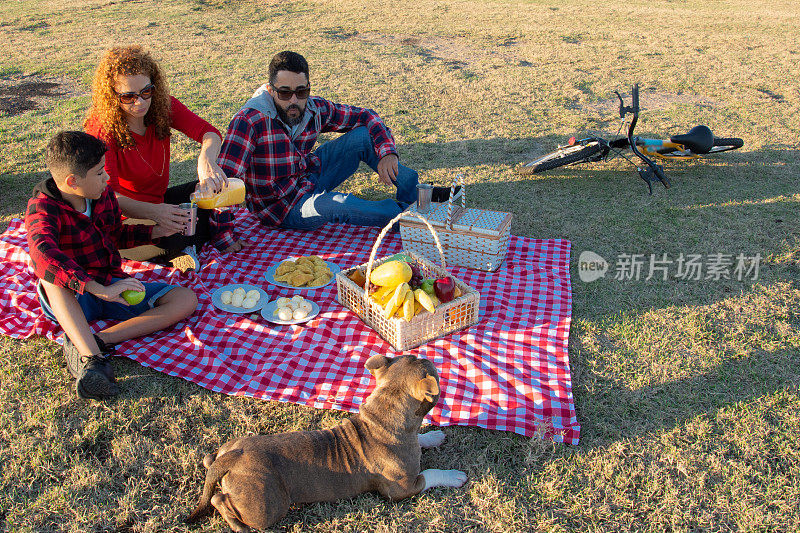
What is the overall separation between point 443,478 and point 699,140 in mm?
5608

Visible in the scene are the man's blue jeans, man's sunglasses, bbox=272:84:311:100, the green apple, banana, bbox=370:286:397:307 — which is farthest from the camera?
the man's blue jeans

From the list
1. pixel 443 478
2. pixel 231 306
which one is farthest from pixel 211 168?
pixel 443 478

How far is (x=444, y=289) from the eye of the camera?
405 cm

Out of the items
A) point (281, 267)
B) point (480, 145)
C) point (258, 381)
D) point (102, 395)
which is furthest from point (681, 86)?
point (102, 395)

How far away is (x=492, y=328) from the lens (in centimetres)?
435

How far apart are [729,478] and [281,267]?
3.53 meters

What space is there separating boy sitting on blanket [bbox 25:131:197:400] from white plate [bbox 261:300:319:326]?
630 mm

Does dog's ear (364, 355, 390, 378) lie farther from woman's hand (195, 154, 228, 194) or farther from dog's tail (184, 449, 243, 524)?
woman's hand (195, 154, 228, 194)

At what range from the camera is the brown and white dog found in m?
2.72

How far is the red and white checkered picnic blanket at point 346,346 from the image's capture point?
12.0ft

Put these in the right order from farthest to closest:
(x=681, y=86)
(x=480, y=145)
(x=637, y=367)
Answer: (x=681, y=86), (x=480, y=145), (x=637, y=367)

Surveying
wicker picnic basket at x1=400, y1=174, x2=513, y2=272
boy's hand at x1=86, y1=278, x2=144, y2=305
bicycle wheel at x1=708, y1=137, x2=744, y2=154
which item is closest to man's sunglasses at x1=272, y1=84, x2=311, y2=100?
wicker picnic basket at x1=400, y1=174, x2=513, y2=272

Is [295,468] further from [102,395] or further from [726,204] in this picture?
[726,204]

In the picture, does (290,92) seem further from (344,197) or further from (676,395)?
(676,395)
